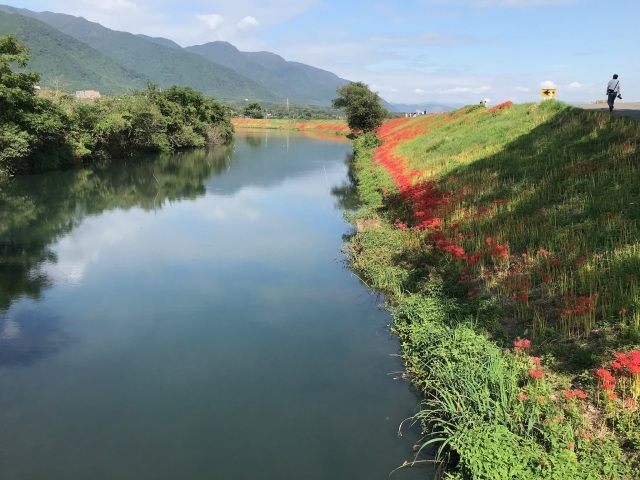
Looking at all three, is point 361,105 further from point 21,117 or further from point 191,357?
point 191,357

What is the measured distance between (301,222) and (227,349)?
13.7 meters

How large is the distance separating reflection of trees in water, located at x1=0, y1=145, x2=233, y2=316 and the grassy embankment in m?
12.0

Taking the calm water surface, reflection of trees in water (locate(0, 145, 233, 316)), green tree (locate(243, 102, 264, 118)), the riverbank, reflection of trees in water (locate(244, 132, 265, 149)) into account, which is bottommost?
the calm water surface

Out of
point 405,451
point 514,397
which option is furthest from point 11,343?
point 514,397

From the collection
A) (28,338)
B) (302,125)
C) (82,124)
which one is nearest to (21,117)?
(82,124)

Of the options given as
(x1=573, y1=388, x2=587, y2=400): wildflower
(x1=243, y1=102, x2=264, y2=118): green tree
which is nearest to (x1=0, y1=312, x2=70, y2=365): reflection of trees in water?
(x1=573, y1=388, x2=587, y2=400): wildflower

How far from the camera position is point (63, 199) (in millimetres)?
28250

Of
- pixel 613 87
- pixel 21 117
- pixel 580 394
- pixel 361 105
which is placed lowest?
pixel 580 394

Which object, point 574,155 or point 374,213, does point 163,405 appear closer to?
point 374,213

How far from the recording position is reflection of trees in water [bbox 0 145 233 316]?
618 inches

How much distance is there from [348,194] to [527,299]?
2238 cm

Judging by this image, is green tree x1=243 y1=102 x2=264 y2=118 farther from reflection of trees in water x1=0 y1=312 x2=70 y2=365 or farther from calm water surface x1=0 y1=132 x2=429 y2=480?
reflection of trees in water x1=0 y1=312 x2=70 y2=365

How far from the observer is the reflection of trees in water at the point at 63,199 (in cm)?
1569

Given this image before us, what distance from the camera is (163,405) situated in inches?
335
